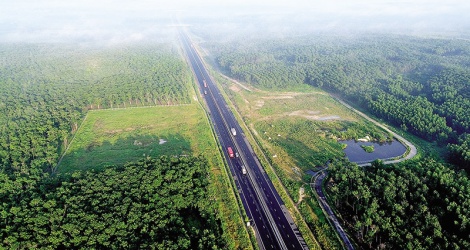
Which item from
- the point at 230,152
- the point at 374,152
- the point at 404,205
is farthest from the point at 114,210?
the point at 374,152

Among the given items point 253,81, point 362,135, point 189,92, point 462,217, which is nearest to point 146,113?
point 189,92

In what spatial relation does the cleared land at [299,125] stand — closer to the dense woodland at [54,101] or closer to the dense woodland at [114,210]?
the dense woodland at [114,210]

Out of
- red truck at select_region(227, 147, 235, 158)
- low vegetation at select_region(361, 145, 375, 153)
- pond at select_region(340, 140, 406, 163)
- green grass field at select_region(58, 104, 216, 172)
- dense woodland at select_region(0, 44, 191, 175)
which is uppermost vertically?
dense woodland at select_region(0, 44, 191, 175)

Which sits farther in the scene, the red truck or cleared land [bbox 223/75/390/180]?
cleared land [bbox 223/75/390/180]

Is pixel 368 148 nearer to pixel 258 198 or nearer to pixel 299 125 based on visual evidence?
pixel 299 125

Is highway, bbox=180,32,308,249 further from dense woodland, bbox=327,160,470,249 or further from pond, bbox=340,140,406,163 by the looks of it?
pond, bbox=340,140,406,163

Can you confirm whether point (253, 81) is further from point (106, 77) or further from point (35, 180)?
point (35, 180)

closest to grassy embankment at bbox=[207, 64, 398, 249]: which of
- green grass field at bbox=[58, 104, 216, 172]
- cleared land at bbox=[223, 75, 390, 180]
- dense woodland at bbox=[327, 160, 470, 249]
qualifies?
cleared land at bbox=[223, 75, 390, 180]
